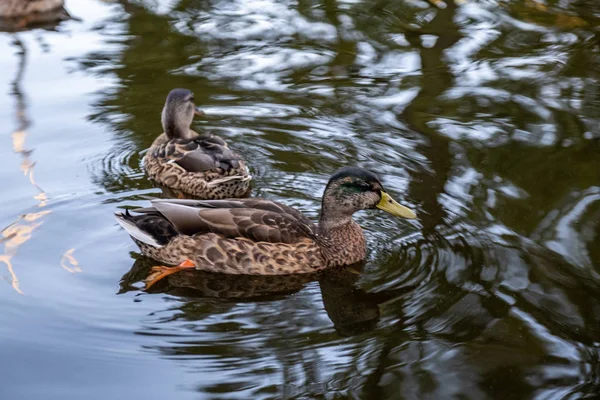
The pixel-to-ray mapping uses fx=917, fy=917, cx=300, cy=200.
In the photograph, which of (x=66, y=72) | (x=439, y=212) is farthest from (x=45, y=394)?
(x=66, y=72)

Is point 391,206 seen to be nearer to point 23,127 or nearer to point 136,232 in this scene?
point 136,232

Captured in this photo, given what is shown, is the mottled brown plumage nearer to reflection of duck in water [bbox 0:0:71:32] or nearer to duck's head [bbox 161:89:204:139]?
reflection of duck in water [bbox 0:0:71:32]

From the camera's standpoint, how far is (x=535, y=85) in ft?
32.9

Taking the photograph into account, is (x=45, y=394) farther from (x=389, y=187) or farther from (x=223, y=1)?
(x=223, y=1)

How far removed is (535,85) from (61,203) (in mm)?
5324

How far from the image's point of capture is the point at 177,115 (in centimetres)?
864

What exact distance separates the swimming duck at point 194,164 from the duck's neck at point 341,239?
130 centimetres

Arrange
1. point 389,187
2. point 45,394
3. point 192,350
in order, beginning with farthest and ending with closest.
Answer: point 389,187, point 192,350, point 45,394

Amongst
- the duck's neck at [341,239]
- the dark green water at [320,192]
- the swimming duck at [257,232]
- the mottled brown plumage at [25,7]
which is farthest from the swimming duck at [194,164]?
the mottled brown plumage at [25,7]

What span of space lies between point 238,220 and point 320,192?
1.35 meters

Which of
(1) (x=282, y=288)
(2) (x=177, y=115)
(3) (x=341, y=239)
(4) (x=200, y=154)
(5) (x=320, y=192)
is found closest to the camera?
(1) (x=282, y=288)

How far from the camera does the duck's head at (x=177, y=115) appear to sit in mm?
8625

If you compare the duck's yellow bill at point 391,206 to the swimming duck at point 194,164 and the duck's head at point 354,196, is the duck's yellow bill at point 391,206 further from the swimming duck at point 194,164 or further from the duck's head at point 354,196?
the swimming duck at point 194,164

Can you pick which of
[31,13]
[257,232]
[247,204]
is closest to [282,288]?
[257,232]
